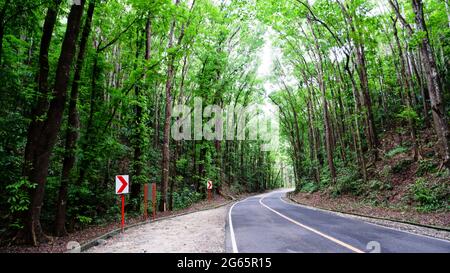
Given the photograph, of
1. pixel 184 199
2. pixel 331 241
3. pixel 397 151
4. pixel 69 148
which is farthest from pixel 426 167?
pixel 69 148

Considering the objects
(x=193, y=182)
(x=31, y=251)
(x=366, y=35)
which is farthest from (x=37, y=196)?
(x=193, y=182)

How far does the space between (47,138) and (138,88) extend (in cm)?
795

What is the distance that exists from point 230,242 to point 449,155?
30.9ft

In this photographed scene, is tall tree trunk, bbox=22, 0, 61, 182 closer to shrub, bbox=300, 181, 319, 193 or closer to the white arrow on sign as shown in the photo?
the white arrow on sign

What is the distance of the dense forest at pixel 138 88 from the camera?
26.4 ft

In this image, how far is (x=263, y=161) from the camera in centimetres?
5934

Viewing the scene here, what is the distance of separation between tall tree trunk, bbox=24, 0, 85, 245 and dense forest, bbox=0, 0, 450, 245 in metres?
0.03

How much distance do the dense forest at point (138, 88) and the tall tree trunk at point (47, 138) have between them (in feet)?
0.09

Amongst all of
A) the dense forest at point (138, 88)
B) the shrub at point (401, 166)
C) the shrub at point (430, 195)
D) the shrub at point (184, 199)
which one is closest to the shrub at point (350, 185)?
the dense forest at point (138, 88)

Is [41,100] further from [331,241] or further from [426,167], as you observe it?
[426,167]

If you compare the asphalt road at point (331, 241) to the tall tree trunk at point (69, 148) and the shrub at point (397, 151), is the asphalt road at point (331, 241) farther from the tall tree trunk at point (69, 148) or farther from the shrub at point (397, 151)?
the shrub at point (397, 151)

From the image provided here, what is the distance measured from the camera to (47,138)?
303 inches

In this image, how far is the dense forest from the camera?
8.05 m

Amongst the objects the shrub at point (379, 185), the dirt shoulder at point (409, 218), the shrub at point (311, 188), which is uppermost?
the shrub at point (379, 185)
